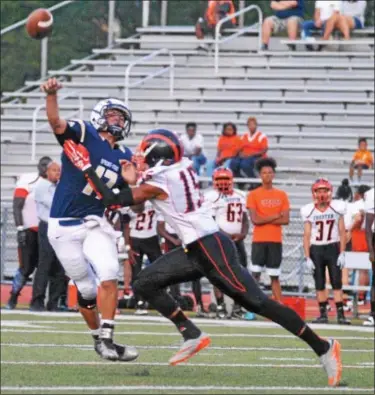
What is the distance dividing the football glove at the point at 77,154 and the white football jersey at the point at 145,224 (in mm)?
6836

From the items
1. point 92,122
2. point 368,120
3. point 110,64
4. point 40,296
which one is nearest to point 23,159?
point 110,64

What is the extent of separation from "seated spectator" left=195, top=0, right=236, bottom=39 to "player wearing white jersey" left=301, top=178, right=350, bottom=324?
390 inches

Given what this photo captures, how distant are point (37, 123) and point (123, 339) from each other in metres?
12.1

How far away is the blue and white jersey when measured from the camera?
9.59 meters

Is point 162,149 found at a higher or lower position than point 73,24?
lower

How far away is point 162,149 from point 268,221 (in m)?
6.94

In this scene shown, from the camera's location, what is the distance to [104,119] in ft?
32.0

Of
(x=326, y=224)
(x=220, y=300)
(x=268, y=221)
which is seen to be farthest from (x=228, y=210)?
(x=326, y=224)

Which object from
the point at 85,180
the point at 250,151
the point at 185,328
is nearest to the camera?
the point at 185,328

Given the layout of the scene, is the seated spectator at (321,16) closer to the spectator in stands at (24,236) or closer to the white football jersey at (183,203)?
the spectator in stands at (24,236)

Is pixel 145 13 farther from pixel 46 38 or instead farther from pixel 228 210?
pixel 228 210

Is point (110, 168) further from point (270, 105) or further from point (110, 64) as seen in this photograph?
point (110, 64)

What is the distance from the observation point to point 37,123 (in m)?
24.0

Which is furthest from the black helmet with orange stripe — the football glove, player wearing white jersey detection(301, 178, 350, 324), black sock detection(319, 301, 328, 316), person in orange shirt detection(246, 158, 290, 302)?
person in orange shirt detection(246, 158, 290, 302)
